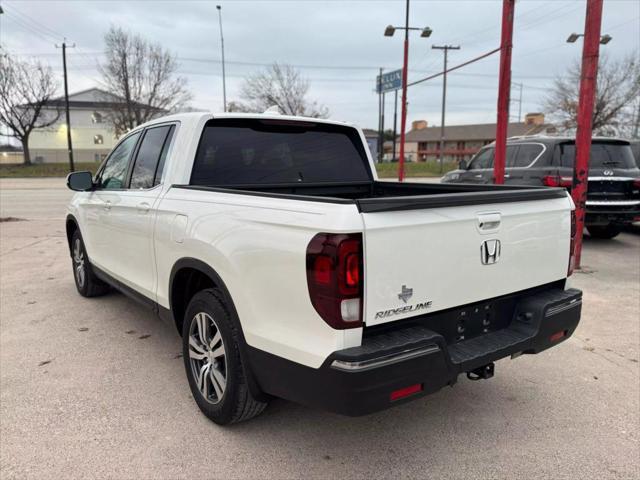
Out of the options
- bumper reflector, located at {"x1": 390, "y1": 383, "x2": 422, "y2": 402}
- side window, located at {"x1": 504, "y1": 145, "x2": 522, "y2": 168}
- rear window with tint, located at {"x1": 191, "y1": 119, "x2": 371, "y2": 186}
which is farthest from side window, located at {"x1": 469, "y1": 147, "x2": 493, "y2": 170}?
bumper reflector, located at {"x1": 390, "y1": 383, "x2": 422, "y2": 402}

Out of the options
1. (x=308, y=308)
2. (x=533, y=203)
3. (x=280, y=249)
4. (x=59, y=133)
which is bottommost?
(x=308, y=308)

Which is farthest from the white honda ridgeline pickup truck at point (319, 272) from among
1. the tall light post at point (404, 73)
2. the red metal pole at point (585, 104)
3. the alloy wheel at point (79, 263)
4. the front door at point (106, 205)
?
the tall light post at point (404, 73)

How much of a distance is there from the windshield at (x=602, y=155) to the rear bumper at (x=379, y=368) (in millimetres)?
7014

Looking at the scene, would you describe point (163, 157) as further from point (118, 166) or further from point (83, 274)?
point (83, 274)

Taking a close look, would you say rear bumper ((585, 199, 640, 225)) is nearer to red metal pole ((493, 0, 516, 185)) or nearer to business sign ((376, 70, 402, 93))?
red metal pole ((493, 0, 516, 185))

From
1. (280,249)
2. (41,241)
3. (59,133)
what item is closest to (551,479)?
(280,249)

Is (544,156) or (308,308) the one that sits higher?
(544,156)

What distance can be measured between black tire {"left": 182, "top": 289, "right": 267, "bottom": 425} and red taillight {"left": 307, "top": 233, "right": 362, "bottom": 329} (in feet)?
2.30

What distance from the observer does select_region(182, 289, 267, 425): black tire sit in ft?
8.76

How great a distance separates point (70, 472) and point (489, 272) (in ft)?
7.93

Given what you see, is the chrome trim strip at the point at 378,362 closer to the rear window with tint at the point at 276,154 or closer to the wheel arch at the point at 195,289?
the wheel arch at the point at 195,289

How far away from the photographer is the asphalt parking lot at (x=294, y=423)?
103 inches

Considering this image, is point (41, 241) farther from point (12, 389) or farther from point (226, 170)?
point (226, 170)

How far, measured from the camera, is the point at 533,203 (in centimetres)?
279
